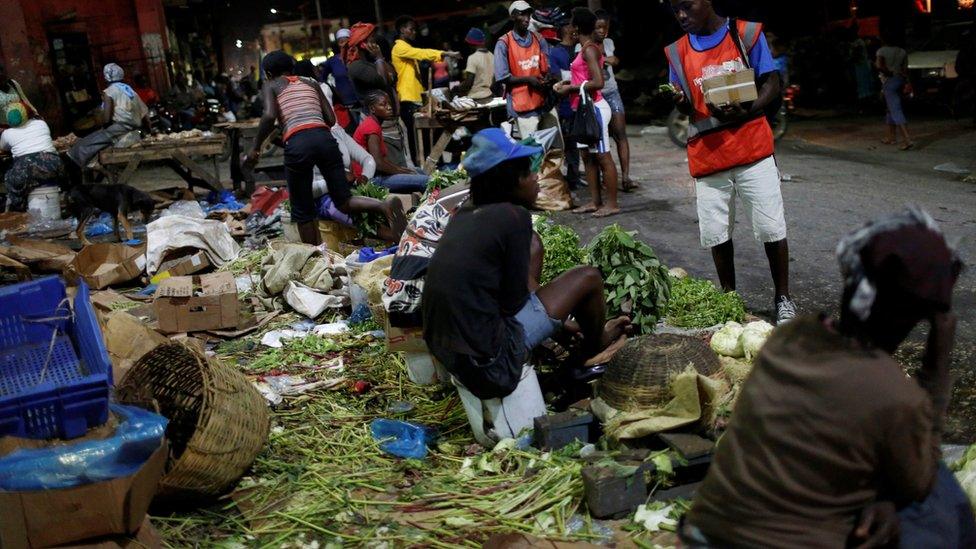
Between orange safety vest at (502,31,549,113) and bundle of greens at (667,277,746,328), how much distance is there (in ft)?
15.6

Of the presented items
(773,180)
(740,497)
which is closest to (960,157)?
(773,180)

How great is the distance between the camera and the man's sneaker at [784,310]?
5344 millimetres

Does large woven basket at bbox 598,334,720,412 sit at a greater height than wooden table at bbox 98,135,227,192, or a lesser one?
lesser

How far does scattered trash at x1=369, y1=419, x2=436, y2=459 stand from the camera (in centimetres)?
444

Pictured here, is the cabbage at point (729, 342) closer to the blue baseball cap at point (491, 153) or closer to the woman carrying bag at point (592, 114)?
the blue baseball cap at point (491, 153)

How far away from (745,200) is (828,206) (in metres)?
4.02

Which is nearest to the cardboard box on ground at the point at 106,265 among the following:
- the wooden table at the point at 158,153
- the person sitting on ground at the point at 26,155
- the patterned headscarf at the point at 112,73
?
the wooden table at the point at 158,153

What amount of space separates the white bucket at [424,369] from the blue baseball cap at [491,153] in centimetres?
152

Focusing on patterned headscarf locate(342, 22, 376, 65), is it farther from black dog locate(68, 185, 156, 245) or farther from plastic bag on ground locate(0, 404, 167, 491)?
plastic bag on ground locate(0, 404, 167, 491)

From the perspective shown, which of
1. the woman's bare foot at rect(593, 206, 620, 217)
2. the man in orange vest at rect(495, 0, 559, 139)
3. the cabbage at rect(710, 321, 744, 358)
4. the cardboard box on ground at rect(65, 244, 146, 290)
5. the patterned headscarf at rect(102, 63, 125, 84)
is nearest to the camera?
the cabbage at rect(710, 321, 744, 358)

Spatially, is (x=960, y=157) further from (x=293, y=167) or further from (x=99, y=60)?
(x=99, y=60)

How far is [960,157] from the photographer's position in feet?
38.1

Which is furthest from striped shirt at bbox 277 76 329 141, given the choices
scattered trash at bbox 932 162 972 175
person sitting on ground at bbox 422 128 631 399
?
scattered trash at bbox 932 162 972 175

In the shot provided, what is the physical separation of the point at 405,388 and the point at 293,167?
3228 millimetres
